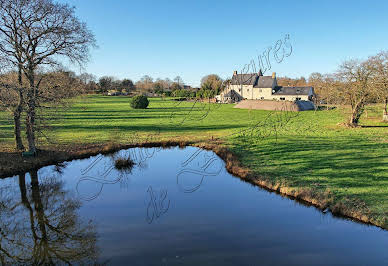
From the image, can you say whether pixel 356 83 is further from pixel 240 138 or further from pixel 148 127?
pixel 148 127

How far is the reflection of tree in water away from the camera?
6125mm

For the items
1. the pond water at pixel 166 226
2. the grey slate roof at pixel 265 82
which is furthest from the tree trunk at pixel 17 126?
the grey slate roof at pixel 265 82

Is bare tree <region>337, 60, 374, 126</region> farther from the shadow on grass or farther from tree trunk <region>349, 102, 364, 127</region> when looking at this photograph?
the shadow on grass

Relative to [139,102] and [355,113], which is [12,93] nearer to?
[355,113]

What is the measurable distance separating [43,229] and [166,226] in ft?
12.1

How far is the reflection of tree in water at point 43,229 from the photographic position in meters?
6.12

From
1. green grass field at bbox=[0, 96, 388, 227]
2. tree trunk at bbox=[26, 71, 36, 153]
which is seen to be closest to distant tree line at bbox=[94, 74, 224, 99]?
green grass field at bbox=[0, 96, 388, 227]

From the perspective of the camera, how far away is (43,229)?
729 cm

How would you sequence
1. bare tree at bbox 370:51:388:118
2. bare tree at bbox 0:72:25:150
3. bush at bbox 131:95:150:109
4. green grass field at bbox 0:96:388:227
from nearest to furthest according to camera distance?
green grass field at bbox 0:96:388:227 < bare tree at bbox 0:72:25:150 < bare tree at bbox 370:51:388:118 < bush at bbox 131:95:150:109


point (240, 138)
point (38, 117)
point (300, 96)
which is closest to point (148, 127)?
point (240, 138)

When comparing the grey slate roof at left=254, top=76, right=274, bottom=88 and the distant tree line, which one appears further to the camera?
the grey slate roof at left=254, top=76, right=274, bottom=88

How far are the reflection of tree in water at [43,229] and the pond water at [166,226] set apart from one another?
0.03 meters

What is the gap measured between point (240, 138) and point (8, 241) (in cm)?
1513

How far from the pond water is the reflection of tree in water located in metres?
0.03
